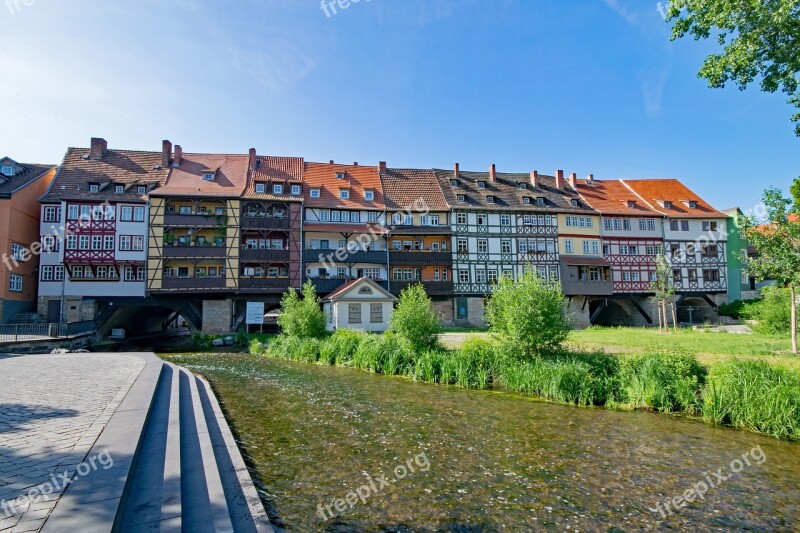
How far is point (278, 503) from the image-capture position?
6035 mm

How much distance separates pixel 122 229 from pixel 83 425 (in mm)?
32949

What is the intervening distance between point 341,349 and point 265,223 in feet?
60.0

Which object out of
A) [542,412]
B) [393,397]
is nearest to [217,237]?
[393,397]

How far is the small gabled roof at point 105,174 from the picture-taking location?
3417 cm

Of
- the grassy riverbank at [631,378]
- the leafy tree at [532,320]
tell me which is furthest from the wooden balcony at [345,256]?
the leafy tree at [532,320]

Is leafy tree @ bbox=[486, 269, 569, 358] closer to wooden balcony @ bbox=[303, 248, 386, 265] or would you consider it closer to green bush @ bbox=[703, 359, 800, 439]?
green bush @ bbox=[703, 359, 800, 439]

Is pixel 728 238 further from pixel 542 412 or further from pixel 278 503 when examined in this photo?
pixel 278 503

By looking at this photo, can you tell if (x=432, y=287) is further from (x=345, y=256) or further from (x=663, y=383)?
(x=663, y=383)

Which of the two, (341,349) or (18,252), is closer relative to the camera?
(341,349)

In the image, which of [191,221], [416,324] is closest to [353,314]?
[416,324]

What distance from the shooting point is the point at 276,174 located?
129ft

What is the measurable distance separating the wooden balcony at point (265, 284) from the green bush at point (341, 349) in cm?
1418

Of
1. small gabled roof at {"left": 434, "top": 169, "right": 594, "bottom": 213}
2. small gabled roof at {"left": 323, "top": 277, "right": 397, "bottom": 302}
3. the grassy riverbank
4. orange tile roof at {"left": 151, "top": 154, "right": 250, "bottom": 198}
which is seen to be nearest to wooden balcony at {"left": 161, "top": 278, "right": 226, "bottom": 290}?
orange tile roof at {"left": 151, "top": 154, "right": 250, "bottom": 198}

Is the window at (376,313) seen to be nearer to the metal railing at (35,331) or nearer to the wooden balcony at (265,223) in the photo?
the wooden balcony at (265,223)
